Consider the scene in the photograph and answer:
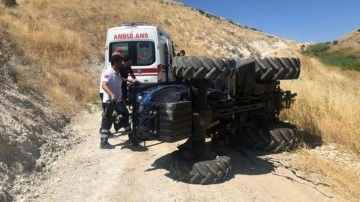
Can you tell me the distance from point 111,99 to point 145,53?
14.0 feet

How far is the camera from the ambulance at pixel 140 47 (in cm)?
1182

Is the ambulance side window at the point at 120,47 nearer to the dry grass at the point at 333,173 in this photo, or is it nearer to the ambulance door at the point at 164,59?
the ambulance door at the point at 164,59

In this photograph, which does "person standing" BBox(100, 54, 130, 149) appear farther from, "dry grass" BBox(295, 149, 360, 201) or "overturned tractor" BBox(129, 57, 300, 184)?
"dry grass" BBox(295, 149, 360, 201)

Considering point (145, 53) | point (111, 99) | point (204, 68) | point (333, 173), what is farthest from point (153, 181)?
point (145, 53)

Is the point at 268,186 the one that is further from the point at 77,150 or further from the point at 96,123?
the point at 96,123

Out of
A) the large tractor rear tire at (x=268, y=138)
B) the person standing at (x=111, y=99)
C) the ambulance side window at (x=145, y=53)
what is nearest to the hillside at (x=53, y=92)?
the person standing at (x=111, y=99)

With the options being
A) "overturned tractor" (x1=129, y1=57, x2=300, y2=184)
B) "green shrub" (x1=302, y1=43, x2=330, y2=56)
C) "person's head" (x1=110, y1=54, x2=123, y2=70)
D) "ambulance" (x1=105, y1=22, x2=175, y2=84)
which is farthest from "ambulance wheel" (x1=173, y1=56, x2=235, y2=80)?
"green shrub" (x1=302, y1=43, x2=330, y2=56)

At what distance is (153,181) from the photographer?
19.7ft

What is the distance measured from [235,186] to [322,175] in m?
1.51

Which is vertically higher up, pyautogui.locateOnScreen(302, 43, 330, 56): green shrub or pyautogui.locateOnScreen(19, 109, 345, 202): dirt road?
pyautogui.locateOnScreen(302, 43, 330, 56): green shrub

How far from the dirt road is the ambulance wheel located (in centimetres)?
154

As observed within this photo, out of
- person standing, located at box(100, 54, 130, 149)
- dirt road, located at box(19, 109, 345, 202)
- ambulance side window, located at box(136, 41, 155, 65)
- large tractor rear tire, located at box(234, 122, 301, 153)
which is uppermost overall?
ambulance side window, located at box(136, 41, 155, 65)

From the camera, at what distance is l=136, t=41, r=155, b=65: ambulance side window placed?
1191 centimetres

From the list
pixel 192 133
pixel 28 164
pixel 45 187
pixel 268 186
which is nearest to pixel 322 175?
pixel 268 186
